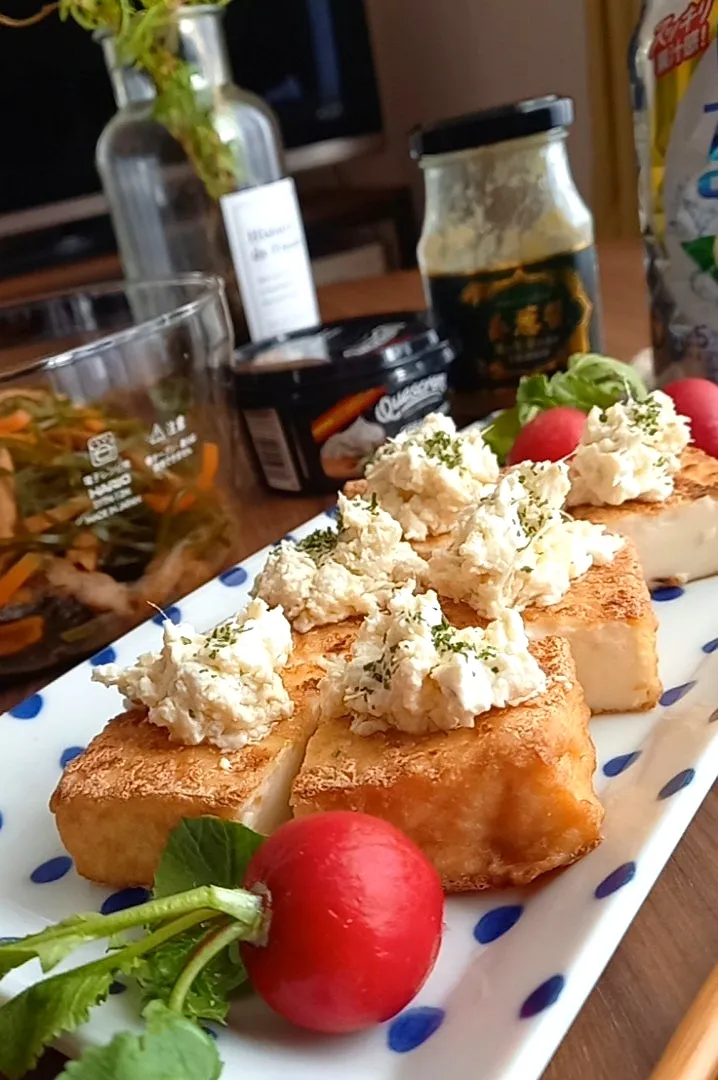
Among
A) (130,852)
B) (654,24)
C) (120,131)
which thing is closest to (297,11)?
(120,131)

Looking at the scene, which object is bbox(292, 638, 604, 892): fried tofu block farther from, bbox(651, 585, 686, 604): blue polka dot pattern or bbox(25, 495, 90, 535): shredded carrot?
bbox(25, 495, 90, 535): shredded carrot

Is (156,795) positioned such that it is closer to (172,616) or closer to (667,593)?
(172,616)

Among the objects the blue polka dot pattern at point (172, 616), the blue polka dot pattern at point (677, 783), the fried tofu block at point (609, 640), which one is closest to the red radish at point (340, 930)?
the blue polka dot pattern at point (677, 783)

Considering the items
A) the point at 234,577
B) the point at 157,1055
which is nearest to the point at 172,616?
the point at 234,577

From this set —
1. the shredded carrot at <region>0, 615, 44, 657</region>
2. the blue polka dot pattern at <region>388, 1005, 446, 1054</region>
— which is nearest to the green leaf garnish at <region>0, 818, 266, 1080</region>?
the blue polka dot pattern at <region>388, 1005, 446, 1054</region>

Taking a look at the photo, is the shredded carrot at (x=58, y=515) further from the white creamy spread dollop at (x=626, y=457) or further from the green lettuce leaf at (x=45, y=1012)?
A: the green lettuce leaf at (x=45, y=1012)

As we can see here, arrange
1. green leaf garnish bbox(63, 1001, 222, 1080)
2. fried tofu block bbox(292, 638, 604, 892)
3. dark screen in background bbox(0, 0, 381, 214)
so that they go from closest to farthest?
1. green leaf garnish bbox(63, 1001, 222, 1080)
2. fried tofu block bbox(292, 638, 604, 892)
3. dark screen in background bbox(0, 0, 381, 214)
